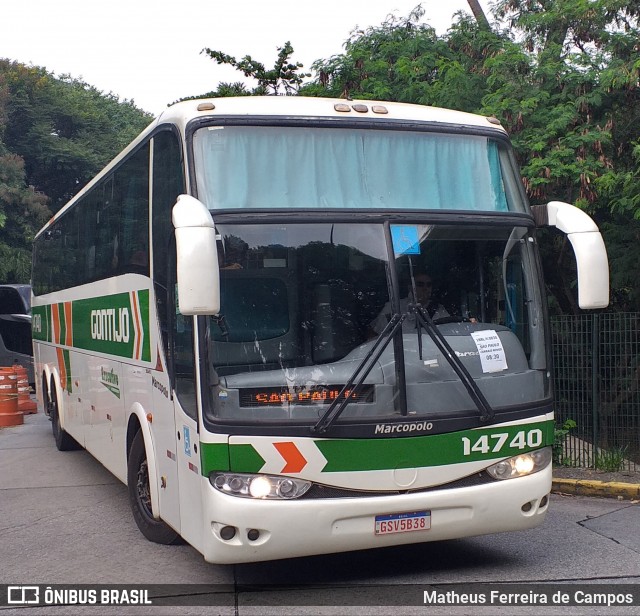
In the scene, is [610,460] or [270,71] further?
[270,71]

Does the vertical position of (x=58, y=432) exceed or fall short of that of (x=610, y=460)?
it falls short

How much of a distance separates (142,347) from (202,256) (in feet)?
7.99

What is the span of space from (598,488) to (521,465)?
366cm

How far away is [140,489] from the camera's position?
783 cm

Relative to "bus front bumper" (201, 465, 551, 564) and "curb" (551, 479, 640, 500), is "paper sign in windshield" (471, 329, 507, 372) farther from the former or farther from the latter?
"curb" (551, 479, 640, 500)

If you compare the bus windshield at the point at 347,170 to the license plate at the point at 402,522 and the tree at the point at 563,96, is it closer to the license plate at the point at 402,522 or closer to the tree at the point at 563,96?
the license plate at the point at 402,522

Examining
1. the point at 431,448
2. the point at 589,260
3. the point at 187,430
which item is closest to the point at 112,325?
the point at 187,430

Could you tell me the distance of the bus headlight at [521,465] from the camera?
6246mm

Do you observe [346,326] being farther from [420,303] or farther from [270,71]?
[270,71]

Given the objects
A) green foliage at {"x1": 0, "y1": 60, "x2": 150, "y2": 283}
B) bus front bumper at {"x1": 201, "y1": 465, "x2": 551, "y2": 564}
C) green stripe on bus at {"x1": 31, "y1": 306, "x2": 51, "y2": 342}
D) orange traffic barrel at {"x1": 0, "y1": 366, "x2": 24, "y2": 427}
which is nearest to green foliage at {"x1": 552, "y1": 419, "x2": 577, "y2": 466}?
bus front bumper at {"x1": 201, "y1": 465, "x2": 551, "y2": 564}

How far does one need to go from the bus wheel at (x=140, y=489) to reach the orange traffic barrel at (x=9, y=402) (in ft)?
33.1

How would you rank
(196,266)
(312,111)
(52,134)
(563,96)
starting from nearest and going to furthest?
(196,266) < (312,111) < (563,96) < (52,134)

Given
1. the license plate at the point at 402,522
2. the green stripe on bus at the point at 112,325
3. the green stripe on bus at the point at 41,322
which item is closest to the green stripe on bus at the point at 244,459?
the license plate at the point at 402,522

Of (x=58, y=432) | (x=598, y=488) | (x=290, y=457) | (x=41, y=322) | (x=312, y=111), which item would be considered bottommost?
(x=58, y=432)
